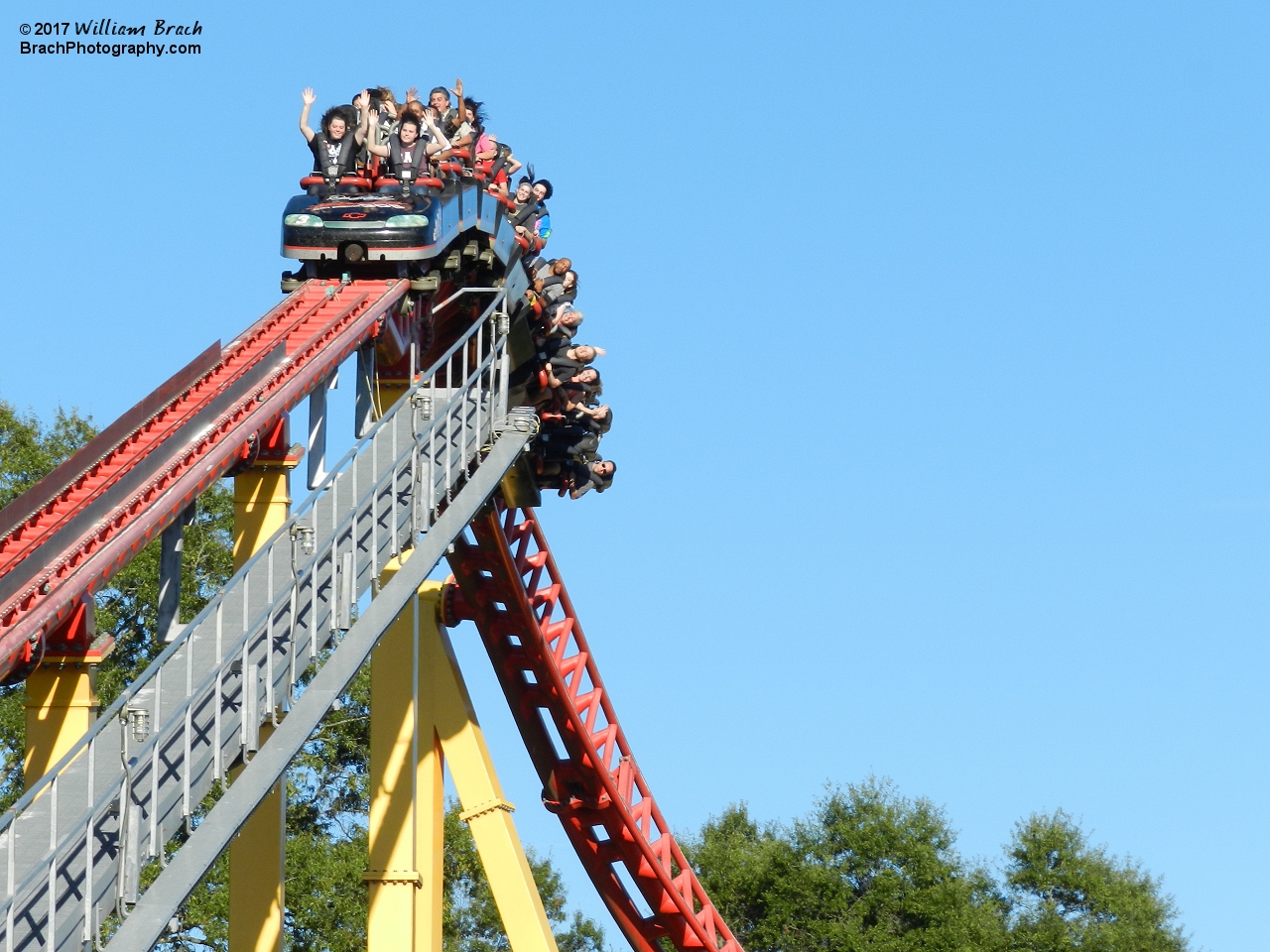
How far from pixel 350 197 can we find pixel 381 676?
137 inches

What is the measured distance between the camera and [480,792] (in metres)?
16.9

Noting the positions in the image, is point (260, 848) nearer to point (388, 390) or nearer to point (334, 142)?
point (388, 390)

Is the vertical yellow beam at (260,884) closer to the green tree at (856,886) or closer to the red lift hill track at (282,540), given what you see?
the red lift hill track at (282,540)

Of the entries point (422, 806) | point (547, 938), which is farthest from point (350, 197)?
point (547, 938)

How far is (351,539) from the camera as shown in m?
11.6

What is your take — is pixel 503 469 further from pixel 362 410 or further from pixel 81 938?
pixel 81 938

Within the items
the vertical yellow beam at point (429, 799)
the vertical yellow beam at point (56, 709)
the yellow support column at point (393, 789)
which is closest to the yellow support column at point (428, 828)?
the vertical yellow beam at point (429, 799)

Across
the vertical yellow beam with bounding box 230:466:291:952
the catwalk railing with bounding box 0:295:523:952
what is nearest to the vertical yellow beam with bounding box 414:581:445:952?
the vertical yellow beam with bounding box 230:466:291:952

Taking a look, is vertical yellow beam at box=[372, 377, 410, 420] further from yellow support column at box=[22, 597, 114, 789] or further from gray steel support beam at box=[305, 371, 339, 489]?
yellow support column at box=[22, 597, 114, 789]

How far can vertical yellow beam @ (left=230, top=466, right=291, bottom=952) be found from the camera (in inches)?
518

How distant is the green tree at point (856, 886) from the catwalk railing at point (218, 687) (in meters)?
20.8

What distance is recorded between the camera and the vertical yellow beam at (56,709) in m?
11.3

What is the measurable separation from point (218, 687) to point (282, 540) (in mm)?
1974

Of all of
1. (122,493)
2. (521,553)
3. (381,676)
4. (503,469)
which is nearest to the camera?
(122,493)
